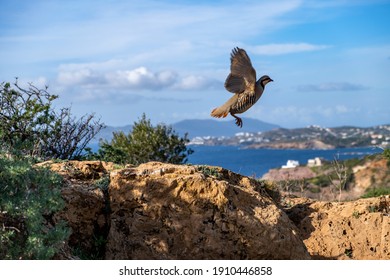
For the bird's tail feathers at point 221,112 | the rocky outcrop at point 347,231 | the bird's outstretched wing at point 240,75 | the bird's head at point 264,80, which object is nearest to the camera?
the bird's outstretched wing at point 240,75

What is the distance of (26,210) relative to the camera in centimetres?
736

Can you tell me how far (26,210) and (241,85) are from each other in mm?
4349

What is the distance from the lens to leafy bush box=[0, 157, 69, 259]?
7.33 meters

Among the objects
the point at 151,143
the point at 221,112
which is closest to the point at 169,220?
the point at 221,112

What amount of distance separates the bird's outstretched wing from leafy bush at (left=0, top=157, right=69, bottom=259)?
360cm

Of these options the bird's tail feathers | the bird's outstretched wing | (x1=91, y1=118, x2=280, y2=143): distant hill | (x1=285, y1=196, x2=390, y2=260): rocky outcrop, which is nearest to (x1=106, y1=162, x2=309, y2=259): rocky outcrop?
the bird's tail feathers

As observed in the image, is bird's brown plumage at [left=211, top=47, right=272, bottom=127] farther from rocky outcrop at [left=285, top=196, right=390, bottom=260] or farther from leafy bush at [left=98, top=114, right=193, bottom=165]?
leafy bush at [left=98, top=114, right=193, bottom=165]

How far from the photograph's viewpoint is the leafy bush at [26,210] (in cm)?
733

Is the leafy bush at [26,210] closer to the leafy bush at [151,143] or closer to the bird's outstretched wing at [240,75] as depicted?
the bird's outstretched wing at [240,75]

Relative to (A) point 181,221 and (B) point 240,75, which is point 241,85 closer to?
(B) point 240,75

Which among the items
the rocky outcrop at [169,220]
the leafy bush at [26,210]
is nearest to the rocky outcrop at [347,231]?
the rocky outcrop at [169,220]

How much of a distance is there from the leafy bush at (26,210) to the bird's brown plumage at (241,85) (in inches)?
141
